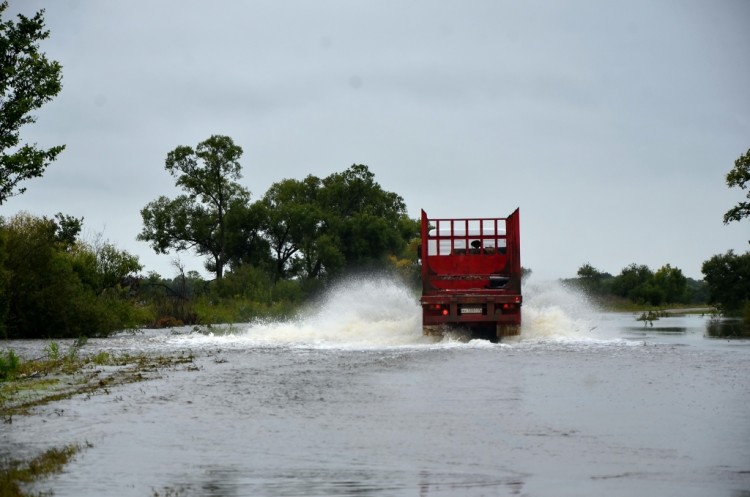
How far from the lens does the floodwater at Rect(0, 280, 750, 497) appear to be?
8039 millimetres

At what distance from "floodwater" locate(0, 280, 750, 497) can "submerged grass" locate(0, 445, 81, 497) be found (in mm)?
155

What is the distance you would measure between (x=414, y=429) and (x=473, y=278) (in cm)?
1812

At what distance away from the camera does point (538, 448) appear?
961cm

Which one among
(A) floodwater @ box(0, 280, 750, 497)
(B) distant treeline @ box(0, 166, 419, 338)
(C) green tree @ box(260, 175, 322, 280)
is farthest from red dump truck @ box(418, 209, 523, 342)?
(C) green tree @ box(260, 175, 322, 280)

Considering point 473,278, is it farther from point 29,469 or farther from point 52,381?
point 29,469

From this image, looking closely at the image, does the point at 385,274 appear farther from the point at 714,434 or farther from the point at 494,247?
the point at 714,434

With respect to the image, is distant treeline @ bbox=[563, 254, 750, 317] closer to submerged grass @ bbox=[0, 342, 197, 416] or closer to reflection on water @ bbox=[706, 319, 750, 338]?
reflection on water @ bbox=[706, 319, 750, 338]

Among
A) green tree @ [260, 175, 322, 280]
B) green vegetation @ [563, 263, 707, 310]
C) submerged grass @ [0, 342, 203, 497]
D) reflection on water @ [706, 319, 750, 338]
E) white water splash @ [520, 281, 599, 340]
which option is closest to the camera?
submerged grass @ [0, 342, 203, 497]

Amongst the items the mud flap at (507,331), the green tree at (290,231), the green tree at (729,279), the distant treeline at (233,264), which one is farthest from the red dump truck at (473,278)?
the green tree at (290,231)

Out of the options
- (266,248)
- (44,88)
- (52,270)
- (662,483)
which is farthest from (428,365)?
(266,248)

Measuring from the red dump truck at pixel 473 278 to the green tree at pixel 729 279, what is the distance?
126ft

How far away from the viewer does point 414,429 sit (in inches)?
431

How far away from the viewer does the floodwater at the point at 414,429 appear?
804cm

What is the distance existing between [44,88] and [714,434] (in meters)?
24.4
